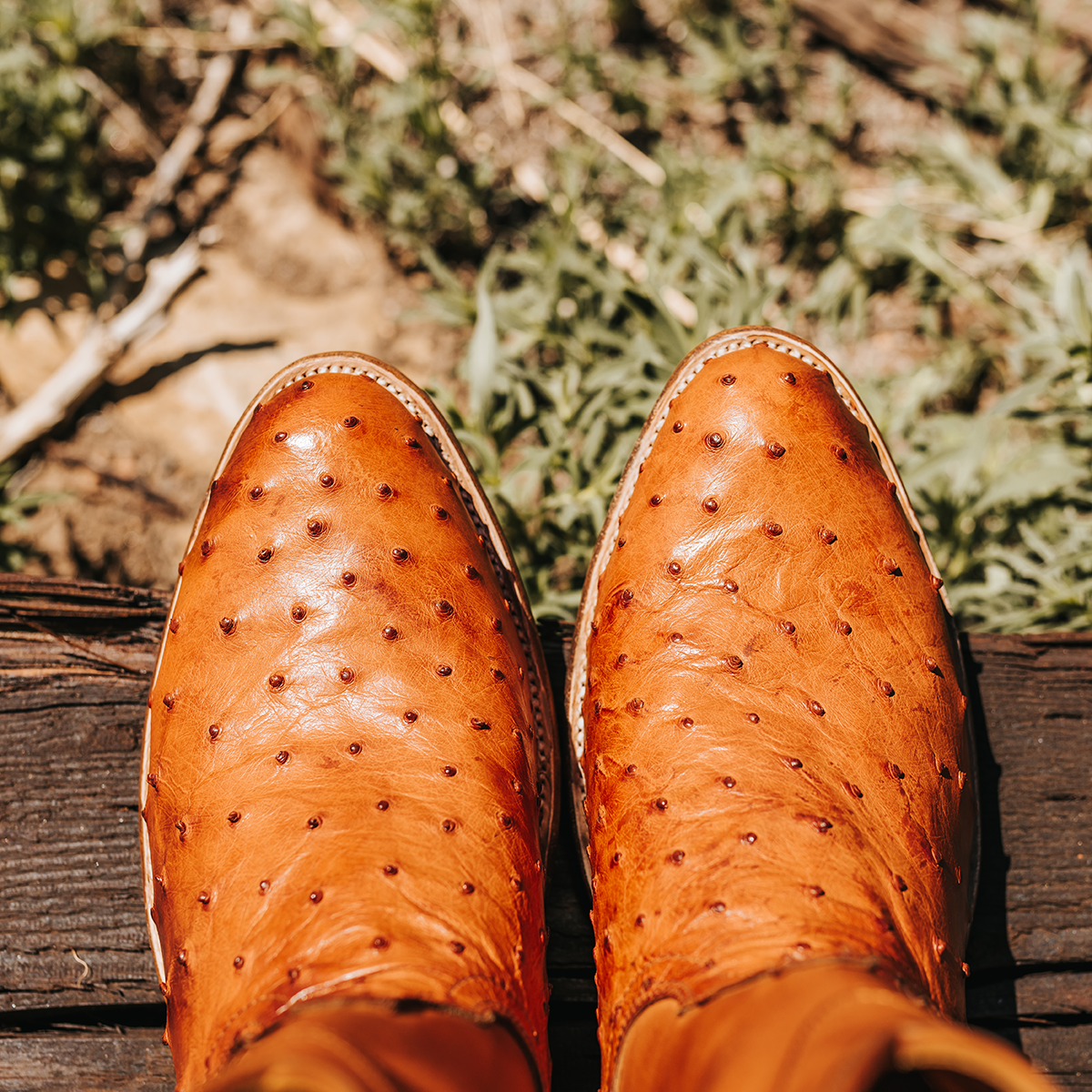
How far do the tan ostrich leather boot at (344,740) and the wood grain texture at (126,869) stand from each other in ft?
0.68

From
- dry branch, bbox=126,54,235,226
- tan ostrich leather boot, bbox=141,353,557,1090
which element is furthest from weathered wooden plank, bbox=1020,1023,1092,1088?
dry branch, bbox=126,54,235,226

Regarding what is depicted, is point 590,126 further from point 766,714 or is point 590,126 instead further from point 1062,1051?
point 1062,1051

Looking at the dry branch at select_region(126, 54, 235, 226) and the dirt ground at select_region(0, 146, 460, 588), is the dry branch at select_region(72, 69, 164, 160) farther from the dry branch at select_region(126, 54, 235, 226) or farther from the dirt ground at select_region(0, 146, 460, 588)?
the dirt ground at select_region(0, 146, 460, 588)

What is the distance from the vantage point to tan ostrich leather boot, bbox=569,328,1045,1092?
3.36 feet

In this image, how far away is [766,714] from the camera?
3.99ft

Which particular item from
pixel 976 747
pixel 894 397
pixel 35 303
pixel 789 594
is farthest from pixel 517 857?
pixel 35 303

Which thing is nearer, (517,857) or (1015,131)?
(517,857)

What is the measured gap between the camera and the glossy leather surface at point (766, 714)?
107cm

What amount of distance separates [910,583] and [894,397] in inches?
51.1

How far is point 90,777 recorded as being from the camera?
1.43m

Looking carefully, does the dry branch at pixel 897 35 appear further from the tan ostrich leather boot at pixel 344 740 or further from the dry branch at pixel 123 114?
the tan ostrich leather boot at pixel 344 740

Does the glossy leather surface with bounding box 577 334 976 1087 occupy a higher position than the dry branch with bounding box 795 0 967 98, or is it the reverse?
the dry branch with bounding box 795 0 967 98

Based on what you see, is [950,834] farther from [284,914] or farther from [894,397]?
[894,397]

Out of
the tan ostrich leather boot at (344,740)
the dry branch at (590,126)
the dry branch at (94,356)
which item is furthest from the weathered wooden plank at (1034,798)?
the dry branch at (94,356)
